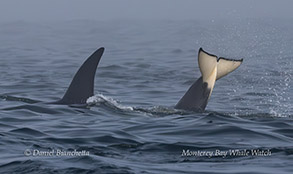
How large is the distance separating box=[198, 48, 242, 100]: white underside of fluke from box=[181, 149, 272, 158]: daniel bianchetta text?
266cm

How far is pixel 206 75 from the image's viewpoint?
44.0ft

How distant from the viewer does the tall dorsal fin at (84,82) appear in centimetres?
1412

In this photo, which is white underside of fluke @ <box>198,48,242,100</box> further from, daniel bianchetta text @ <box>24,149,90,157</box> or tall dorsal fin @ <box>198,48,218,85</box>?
daniel bianchetta text @ <box>24,149,90,157</box>

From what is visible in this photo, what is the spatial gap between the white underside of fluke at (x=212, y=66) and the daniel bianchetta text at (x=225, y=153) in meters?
2.66

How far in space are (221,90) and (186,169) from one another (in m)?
10.1

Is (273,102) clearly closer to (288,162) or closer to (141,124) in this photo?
(141,124)

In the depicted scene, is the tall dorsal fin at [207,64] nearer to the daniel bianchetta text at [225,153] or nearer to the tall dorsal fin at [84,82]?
the tall dorsal fin at [84,82]

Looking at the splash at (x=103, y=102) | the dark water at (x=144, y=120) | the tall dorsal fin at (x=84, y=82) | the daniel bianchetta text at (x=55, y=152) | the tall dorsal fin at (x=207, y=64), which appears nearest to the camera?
the dark water at (x=144, y=120)

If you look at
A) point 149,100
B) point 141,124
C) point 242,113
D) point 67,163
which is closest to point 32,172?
point 67,163

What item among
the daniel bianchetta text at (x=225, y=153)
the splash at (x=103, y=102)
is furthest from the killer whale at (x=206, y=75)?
the daniel bianchetta text at (x=225, y=153)

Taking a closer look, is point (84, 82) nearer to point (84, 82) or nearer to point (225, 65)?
point (84, 82)

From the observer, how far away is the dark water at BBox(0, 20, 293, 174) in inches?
397

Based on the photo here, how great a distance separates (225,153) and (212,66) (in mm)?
2936

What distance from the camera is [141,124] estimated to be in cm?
1312
